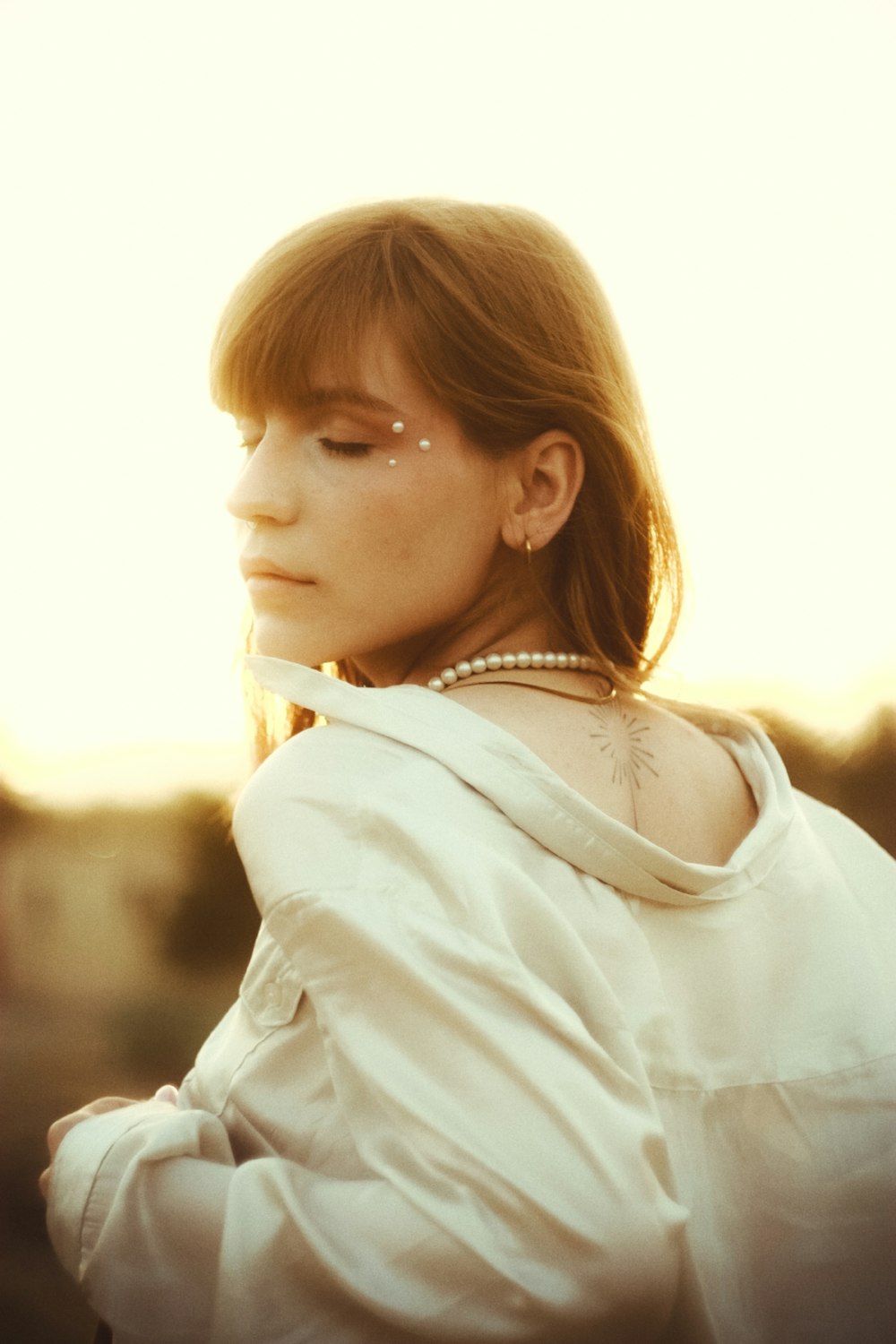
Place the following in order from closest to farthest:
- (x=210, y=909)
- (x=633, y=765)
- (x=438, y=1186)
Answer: (x=438, y=1186), (x=633, y=765), (x=210, y=909)

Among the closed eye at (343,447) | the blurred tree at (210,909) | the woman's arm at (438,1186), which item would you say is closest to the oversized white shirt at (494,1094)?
the woman's arm at (438,1186)

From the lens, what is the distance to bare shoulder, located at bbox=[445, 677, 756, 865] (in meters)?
1.00

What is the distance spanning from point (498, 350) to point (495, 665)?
32 cm

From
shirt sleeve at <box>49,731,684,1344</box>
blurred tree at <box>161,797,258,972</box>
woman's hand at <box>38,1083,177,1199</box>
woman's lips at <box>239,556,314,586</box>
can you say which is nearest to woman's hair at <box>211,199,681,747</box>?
woman's lips at <box>239,556,314,586</box>

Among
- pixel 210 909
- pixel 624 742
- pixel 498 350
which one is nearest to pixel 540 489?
→ pixel 498 350

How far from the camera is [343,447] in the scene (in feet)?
3.59

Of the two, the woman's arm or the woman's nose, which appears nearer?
the woman's arm

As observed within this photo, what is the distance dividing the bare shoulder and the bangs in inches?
13.3

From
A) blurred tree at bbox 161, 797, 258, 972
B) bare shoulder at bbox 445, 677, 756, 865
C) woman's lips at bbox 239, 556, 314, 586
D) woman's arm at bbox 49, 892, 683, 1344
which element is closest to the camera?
woman's arm at bbox 49, 892, 683, 1344

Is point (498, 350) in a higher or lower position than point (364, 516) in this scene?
higher

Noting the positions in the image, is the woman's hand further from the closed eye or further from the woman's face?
the closed eye

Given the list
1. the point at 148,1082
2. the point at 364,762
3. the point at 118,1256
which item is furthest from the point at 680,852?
the point at 148,1082

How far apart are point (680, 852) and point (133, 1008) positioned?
1815 millimetres

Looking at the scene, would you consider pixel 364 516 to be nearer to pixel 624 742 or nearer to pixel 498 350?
pixel 498 350
